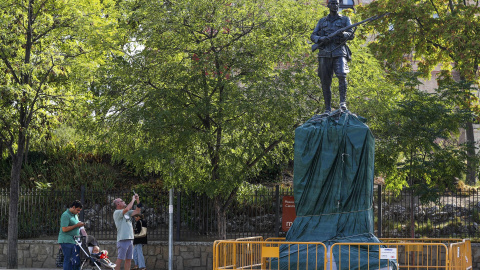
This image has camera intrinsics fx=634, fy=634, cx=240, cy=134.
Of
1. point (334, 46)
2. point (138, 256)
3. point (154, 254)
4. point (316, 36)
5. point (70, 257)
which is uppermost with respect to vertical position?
point (316, 36)

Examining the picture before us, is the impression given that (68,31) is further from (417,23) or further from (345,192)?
(417,23)

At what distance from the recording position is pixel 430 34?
2186 centimetres

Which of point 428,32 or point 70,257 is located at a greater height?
point 428,32

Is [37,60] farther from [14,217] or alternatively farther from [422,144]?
[422,144]

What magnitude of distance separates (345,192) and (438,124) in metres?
7.70

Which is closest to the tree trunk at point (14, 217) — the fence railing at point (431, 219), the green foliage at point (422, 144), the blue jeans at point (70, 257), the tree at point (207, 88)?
the tree at point (207, 88)

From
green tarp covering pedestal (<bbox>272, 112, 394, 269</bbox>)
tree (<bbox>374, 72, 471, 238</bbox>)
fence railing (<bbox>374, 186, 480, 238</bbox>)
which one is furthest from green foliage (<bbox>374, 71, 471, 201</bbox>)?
green tarp covering pedestal (<bbox>272, 112, 394, 269</bbox>)

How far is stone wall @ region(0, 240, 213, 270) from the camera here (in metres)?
17.8

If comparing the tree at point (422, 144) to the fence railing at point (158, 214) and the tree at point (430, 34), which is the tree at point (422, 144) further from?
the fence railing at point (158, 214)

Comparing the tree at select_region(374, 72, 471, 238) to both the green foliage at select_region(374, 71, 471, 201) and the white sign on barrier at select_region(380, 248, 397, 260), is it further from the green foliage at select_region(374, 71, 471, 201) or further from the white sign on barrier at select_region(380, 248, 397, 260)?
the white sign on barrier at select_region(380, 248, 397, 260)

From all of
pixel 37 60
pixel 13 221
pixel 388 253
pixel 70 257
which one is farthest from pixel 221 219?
pixel 388 253

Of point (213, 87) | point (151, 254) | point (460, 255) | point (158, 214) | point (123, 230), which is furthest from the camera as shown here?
point (158, 214)

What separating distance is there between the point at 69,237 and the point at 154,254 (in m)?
6.07

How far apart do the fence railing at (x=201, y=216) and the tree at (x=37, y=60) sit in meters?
1.76
